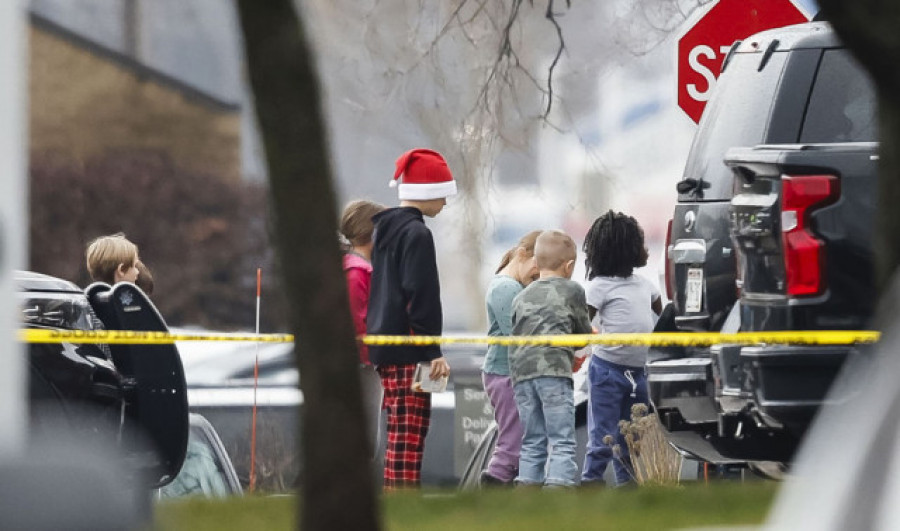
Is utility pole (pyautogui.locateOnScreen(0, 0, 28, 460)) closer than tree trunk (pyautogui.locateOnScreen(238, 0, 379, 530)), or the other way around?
utility pole (pyautogui.locateOnScreen(0, 0, 28, 460))

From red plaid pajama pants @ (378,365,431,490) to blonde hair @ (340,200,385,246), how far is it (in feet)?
3.11

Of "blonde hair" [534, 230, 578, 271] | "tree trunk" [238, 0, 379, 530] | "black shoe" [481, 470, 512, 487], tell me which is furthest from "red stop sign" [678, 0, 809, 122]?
"tree trunk" [238, 0, 379, 530]

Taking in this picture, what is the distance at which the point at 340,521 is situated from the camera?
5.71 metres

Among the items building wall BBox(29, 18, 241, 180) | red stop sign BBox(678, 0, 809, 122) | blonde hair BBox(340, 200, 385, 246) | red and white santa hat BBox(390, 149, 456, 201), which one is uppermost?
building wall BBox(29, 18, 241, 180)

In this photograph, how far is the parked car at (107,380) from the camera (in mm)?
9445

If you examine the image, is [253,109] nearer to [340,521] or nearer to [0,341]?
[340,521]

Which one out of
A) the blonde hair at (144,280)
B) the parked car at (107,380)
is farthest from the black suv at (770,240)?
the blonde hair at (144,280)

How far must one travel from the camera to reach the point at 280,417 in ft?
41.9

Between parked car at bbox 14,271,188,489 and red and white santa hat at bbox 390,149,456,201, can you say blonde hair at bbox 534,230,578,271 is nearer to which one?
red and white santa hat at bbox 390,149,456,201

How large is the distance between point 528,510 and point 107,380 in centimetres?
216

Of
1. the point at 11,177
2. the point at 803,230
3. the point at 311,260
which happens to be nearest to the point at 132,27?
the point at 803,230

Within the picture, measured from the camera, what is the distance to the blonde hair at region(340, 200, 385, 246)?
35.5 feet

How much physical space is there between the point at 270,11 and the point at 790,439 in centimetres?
361

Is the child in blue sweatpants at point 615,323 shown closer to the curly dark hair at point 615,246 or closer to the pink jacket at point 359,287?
the curly dark hair at point 615,246
